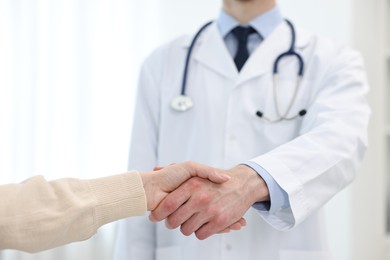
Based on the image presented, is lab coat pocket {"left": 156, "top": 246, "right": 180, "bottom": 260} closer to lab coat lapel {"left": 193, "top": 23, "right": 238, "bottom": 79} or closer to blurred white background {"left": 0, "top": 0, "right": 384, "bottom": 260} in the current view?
lab coat lapel {"left": 193, "top": 23, "right": 238, "bottom": 79}

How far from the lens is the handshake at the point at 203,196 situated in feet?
3.88

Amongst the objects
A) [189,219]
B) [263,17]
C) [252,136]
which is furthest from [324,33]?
[189,219]

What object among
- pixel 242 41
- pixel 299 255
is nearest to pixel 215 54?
pixel 242 41

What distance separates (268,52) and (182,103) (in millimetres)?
280

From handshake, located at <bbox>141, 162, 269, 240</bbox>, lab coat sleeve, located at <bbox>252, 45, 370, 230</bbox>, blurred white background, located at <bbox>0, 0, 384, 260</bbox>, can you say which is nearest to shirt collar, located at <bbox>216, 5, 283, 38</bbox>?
lab coat sleeve, located at <bbox>252, 45, 370, 230</bbox>

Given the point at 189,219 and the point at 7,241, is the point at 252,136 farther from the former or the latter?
the point at 7,241

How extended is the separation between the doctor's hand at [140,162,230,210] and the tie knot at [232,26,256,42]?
47 cm

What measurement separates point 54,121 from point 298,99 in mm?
999

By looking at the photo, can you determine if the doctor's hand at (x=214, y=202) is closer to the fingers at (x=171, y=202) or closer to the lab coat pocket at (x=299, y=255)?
the fingers at (x=171, y=202)

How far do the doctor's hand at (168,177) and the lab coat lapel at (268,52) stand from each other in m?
0.33

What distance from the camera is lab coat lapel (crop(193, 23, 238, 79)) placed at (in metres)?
1.48

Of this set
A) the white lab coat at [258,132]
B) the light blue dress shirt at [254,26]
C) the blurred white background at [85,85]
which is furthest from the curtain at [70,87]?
the light blue dress shirt at [254,26]

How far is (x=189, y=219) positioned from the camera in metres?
1.20

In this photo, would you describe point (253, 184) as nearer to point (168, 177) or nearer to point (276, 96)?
point (168, 177)
